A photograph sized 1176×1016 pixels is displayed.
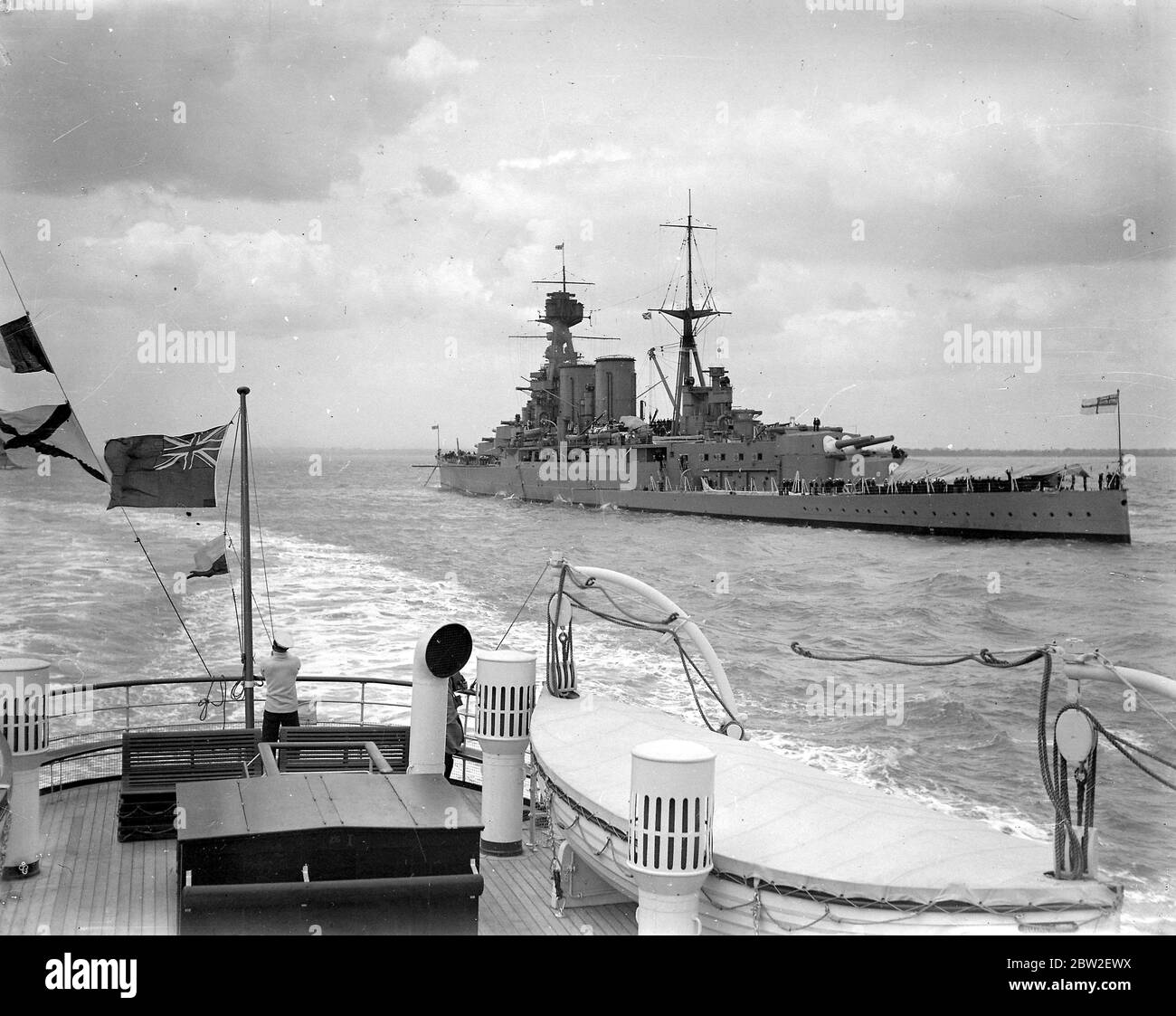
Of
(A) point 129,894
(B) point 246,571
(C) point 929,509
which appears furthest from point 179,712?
(C) point 929,509

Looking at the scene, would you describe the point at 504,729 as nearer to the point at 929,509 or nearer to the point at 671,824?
the point at 671,824

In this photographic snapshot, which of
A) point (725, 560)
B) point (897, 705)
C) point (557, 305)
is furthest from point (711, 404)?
point (897, 705)

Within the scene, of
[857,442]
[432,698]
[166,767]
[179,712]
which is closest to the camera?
[432,698]

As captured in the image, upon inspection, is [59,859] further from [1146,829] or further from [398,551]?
[398,551]

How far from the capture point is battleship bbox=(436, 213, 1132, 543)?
59.3 metres

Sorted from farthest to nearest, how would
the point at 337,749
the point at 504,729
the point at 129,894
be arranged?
the point at 337,749 < the point at 504,729 < the point at 129,894

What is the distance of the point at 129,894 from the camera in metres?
7.57

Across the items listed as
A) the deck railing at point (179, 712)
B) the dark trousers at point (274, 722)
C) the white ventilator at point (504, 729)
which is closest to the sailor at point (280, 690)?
the dark trousers at point (274, 722)

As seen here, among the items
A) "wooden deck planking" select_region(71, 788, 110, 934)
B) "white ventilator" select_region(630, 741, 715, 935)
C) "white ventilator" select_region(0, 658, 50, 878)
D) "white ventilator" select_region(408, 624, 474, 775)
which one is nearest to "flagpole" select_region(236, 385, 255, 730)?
"wooden deck planking" select_region(71, 788, 110, 934)

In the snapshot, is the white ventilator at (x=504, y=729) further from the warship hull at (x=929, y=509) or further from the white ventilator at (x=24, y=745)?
the warship hull at (x=929, y=509)

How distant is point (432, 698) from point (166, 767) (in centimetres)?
218

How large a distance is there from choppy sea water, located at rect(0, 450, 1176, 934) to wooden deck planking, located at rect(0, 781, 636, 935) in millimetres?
7659

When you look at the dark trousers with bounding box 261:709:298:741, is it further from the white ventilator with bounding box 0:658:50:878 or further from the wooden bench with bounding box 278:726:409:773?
the white ventilator with bounding box 0:658:50:878

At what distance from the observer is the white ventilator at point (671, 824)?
17.9ft
